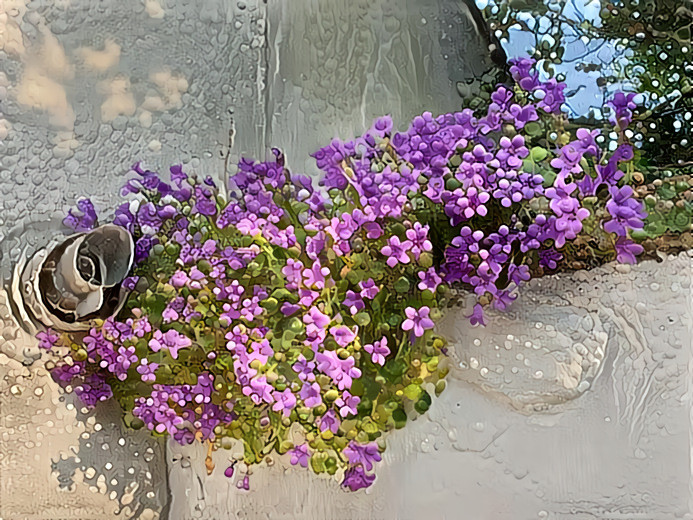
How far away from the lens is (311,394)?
0.74 meters

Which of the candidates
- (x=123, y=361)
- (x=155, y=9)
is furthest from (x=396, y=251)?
(x=155, y=9)

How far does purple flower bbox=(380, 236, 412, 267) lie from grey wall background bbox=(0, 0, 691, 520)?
0.37 feet

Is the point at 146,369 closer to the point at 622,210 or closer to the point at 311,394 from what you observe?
the point at 311,394

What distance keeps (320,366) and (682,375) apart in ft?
1.47

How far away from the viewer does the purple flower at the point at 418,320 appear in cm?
76

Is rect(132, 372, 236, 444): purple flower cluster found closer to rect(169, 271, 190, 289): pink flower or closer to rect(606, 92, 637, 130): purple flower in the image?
rect(169, 271, 190, 289): pink flower

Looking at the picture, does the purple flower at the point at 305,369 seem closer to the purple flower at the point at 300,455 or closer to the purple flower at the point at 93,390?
the purple flower at the point at 300,455

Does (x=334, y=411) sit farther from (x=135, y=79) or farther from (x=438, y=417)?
(x=135, y=79)

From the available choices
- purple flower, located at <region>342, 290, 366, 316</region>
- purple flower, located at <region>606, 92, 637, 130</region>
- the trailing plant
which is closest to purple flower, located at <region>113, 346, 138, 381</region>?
the trailing plant

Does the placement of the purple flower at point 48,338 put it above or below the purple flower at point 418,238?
below

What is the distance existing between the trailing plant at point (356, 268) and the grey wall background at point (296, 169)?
2.4 inches

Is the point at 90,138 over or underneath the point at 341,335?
over

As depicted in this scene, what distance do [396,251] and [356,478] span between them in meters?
0.29

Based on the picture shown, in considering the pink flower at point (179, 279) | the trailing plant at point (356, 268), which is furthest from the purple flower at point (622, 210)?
the pink flower at point (179, 279)
